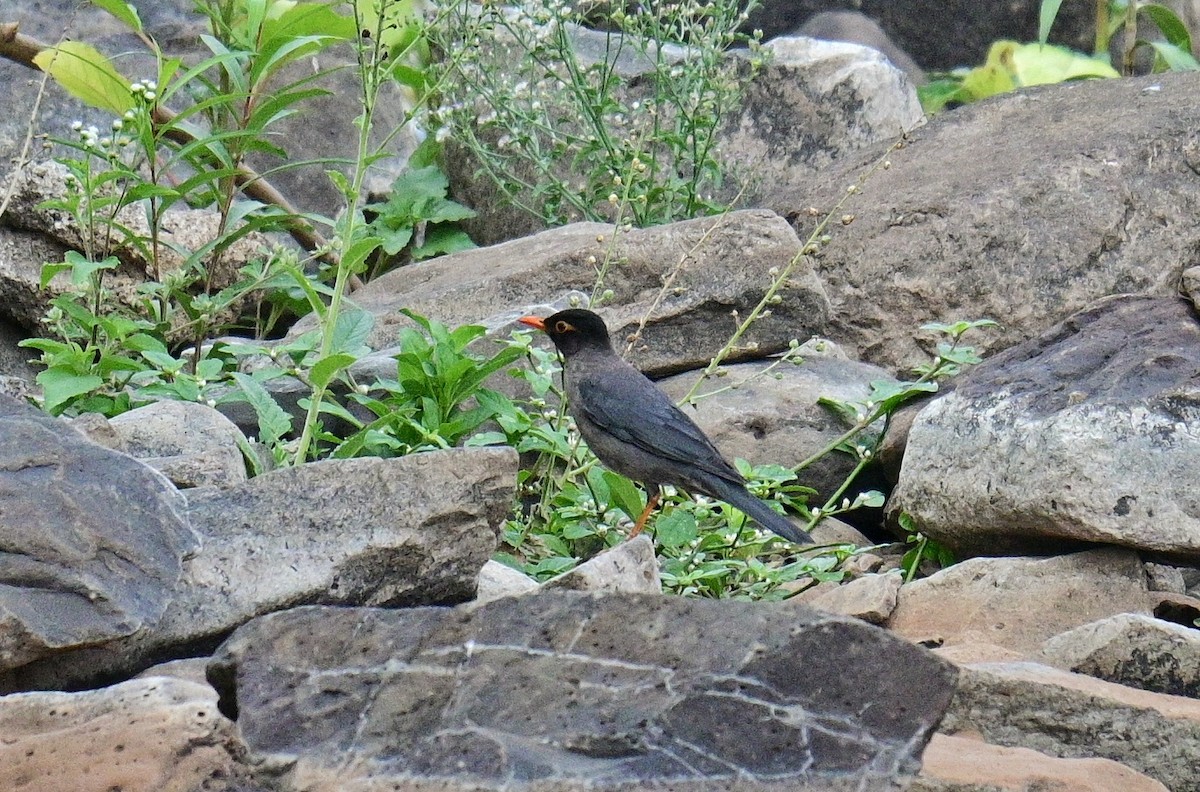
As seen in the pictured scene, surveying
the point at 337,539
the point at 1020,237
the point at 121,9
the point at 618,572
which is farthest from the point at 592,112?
the point at 337,539

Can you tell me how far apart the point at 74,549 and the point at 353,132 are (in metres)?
5.79

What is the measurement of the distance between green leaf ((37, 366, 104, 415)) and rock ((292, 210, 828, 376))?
1.55 m

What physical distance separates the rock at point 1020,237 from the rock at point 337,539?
345 cm

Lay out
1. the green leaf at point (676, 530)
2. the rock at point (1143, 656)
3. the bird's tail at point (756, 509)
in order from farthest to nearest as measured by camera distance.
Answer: the green leaf at point (676, 530) → the bird's tail at point (756, 509) → the rock at point (1143, 656)

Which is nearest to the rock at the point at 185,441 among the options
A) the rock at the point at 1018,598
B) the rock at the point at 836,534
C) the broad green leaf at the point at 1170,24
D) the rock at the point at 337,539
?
the rock at the point at 337,539

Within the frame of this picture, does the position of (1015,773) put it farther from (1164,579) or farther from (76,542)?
(1164,579)

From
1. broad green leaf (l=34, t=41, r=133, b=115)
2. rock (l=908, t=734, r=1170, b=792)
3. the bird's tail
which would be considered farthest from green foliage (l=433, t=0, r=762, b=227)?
rock (l=908, t=734, r=1170, b=792)

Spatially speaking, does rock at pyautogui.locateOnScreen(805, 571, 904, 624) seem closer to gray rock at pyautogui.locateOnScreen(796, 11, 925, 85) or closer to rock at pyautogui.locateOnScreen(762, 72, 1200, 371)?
rock at pyautogui.locateOnScreen(762, 72, 1200, 371)

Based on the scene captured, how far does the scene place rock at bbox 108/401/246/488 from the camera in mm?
4510

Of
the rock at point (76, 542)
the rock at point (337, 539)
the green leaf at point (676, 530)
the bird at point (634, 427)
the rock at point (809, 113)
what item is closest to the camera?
the rock at point (76, 542)

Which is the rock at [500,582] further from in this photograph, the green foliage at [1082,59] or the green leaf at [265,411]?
the green foliage at [1082,59]

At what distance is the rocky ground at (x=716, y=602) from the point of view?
9.02 ft

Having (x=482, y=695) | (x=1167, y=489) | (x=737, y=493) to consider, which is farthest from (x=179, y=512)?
(x=1167, y=489)

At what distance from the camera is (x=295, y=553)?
388 centimetres
